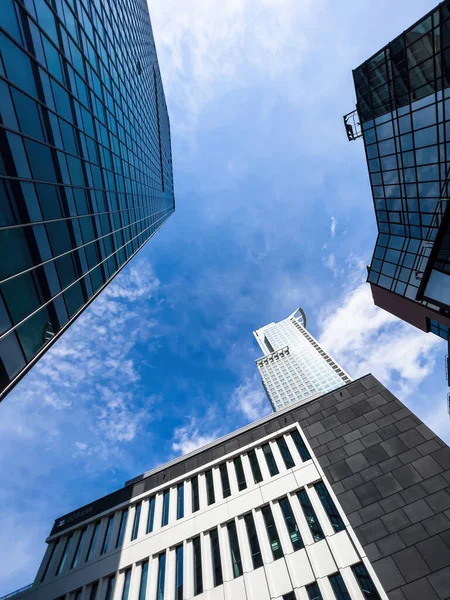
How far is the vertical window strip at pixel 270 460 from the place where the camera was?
25.7m

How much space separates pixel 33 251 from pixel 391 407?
27.5 metres

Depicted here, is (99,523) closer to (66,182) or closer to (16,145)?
(66,182)

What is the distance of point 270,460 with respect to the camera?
1057 inches

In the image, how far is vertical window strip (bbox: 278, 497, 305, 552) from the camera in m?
20.2

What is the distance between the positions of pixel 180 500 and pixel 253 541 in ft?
Answer: 28.3

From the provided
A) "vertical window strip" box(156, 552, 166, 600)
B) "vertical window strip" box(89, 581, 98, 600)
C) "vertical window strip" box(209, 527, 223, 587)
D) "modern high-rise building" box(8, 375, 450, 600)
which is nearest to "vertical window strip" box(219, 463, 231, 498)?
"modern high-rise building" box(8, 375, 450, 600)

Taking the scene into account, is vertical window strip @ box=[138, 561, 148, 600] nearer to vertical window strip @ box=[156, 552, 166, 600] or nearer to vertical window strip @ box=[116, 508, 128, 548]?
vertical window strip @ box=[156, 552, 166, 600]

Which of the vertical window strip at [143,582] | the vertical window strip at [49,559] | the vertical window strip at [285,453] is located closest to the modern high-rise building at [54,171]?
the vertical window strip at [285,453]

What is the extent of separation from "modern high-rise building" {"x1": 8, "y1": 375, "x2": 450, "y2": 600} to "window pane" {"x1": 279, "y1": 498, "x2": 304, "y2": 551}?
0.08 m

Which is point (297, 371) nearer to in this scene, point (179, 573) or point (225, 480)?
point (225, 480)

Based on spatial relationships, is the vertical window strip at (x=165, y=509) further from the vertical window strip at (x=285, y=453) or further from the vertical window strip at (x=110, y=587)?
the vertical window strip at (x=285, y=453)

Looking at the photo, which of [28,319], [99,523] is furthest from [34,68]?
[99,523]

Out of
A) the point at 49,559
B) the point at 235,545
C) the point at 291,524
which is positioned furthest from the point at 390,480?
the point at 49,559

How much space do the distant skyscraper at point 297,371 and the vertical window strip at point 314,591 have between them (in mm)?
113835
